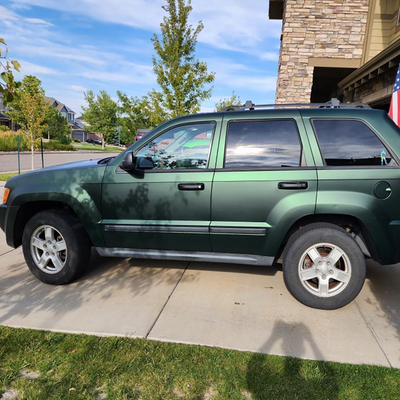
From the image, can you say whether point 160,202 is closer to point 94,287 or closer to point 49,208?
point 94,287

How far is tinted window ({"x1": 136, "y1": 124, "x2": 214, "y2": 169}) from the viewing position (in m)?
3.25

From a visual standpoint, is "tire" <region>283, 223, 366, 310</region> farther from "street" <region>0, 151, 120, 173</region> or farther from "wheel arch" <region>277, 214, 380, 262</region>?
"street" <region>0, 151, 120, 173</region>

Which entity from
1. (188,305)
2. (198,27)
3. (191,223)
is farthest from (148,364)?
(198,27)

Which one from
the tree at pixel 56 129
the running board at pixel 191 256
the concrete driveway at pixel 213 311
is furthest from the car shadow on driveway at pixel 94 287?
the tree at pixel 56 129

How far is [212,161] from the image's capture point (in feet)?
10.3

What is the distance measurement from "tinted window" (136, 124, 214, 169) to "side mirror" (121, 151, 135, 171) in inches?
8.9

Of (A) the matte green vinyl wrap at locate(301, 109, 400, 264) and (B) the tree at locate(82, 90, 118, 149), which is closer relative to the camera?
(A) the matte green vinyl wrap at locate(301, 109, 400, 264)

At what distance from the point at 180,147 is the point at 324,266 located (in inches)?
74.1

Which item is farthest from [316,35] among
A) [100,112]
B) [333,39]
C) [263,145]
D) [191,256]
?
[100,112]

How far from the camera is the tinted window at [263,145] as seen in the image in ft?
9.96

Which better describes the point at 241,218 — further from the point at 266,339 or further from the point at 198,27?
the point at 198,27

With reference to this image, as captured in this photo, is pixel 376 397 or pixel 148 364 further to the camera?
pixel 148 364

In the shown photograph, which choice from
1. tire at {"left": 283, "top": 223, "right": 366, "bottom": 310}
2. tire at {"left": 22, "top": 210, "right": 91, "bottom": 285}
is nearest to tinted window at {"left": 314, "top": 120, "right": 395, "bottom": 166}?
tire at {"left": 283, "top": 223, "right": 366, "bottom": 310}

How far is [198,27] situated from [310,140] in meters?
11.7
